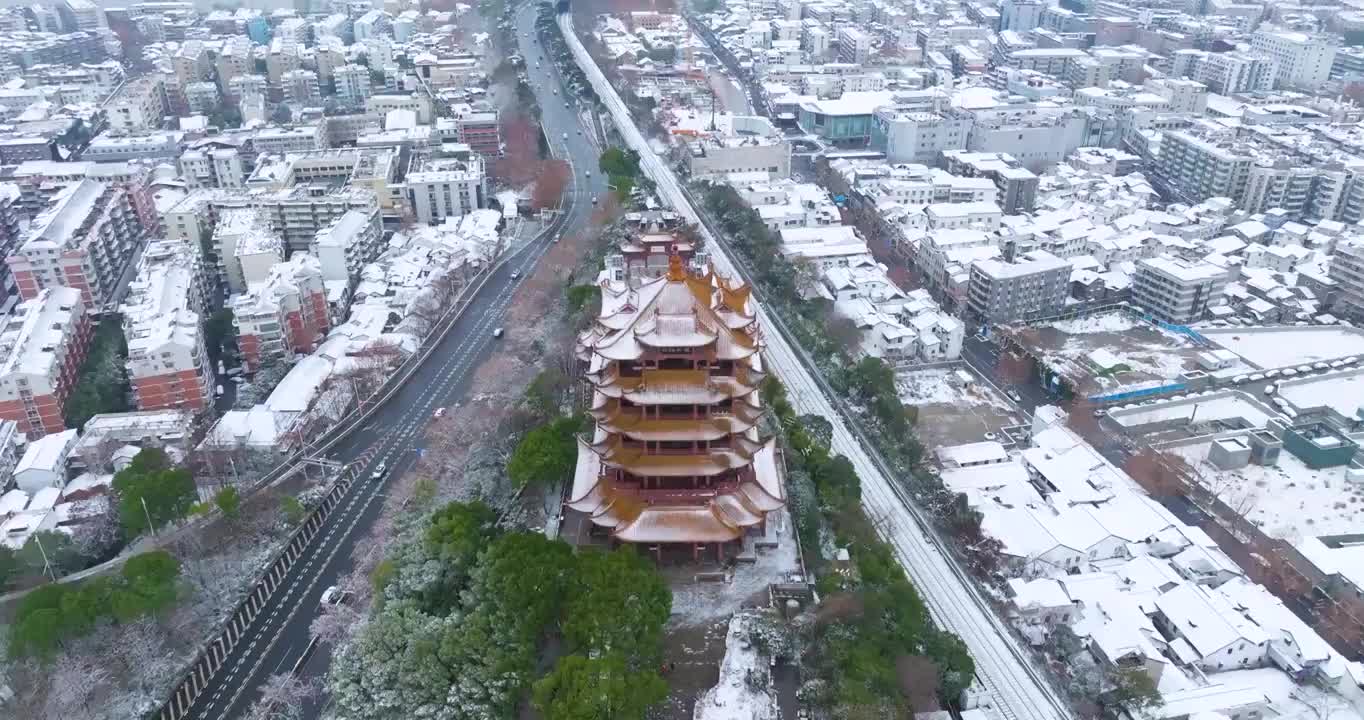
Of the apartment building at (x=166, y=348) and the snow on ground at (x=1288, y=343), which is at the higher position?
the apartment building at (x=166, y=348)

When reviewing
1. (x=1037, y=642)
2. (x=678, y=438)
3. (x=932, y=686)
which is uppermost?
(x=678, y=438)

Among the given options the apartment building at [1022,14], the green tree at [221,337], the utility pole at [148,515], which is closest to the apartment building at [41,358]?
the green tree at [221,337]

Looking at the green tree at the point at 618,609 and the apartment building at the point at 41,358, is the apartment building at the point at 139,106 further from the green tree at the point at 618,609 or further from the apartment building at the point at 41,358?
the green tree at the point at 618,609

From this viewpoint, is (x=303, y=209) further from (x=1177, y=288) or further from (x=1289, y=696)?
(x=1289, y=696)

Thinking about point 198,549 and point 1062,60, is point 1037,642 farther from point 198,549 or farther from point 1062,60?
point 1062,60

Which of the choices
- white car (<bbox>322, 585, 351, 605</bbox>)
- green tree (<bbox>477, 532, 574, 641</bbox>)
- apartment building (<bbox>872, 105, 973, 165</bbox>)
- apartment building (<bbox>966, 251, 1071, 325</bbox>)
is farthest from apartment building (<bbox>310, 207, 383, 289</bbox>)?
apartment building (<bbox>872, 105, 973, 165</bbox>)

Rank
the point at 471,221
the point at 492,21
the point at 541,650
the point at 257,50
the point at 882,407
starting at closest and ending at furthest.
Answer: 1. the point at 541,650
2. the point at 882,407
3. the point at 471,221
4. the point at 257,50
5. the point at 492,21

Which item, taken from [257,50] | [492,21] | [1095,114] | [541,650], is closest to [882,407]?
[541,650]
